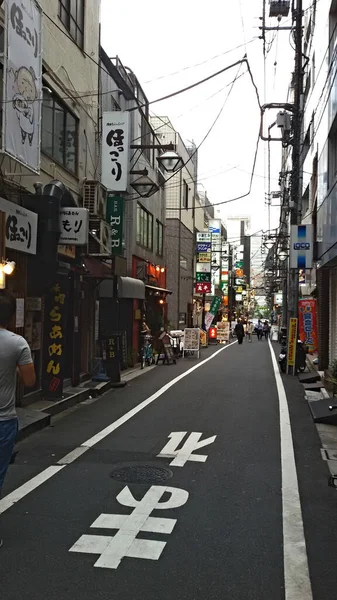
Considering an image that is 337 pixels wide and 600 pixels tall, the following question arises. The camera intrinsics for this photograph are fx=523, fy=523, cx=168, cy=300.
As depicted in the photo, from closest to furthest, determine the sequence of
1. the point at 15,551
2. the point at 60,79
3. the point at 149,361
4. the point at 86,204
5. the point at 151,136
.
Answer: the point at 15,551 → the point at 60,79 → the point at 86,204 → the point at 149,361 → the point at 151,136

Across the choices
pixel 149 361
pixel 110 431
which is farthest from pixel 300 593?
pixel 149 361

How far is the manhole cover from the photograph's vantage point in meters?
6.42

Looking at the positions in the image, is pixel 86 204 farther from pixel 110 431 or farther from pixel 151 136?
pixel 151 136

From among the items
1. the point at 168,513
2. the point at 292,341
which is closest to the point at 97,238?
the point at 292,341

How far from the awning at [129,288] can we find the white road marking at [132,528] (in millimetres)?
11473

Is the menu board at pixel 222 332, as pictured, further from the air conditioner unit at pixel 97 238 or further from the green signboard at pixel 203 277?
the air conditioner unit at pixel 97 238

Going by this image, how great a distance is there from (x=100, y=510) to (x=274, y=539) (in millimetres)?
1772

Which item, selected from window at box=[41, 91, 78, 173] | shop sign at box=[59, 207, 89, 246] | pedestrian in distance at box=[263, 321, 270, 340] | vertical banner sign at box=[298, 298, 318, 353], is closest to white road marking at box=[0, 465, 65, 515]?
shop sign at box=[59, 207, 89, 246]

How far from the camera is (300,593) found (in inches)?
152

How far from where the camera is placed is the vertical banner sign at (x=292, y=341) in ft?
62.6

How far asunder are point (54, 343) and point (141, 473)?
5.76 m

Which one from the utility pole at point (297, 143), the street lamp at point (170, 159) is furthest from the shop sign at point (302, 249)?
the street lamp at point (170, 159)

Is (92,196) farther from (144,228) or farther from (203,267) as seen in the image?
(203,267)

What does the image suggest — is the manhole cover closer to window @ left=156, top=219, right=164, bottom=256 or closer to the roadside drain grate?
the roadside drain grate
